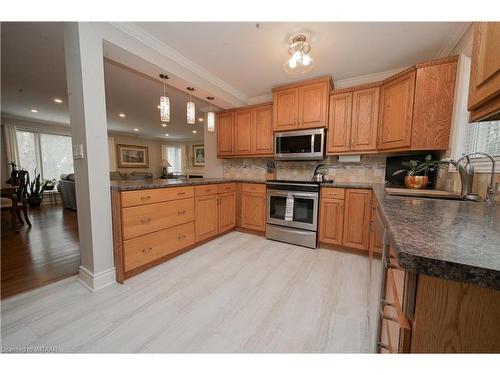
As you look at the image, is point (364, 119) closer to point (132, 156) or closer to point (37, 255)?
point (37, 255)

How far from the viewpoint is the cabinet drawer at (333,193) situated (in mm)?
2410

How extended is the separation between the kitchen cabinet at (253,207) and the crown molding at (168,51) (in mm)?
1573

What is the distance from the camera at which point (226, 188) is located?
2.99 m

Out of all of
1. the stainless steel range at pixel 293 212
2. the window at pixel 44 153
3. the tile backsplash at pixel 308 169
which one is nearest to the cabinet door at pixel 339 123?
the tile backsplash at pixel 308 169

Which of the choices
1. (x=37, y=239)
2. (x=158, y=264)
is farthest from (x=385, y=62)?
(x=37, y=239)

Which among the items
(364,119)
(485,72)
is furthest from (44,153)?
(485,72)

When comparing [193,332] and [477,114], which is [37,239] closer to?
[193,332]

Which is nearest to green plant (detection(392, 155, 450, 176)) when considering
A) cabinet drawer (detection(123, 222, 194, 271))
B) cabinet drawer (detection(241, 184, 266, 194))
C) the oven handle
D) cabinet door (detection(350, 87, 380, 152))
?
cabinet door (detection(350, 87, 380, 152))

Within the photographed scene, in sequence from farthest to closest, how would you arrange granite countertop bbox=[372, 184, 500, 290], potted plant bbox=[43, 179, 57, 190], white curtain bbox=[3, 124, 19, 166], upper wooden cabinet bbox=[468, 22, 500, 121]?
potted plant bbox=[43, 179, 57, 190], white curtain bbox=[3, 124, 19, 166], upper wooden cabinet bbox=[468, 22, 500, 121], granite countertop bbox=[372, 184, 500, 290]

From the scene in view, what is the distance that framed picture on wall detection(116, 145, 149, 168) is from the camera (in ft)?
23.6

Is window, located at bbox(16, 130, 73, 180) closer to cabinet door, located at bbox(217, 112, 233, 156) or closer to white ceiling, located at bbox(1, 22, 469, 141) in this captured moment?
white ceiling, located at bbox(1, 22, 469, 141)

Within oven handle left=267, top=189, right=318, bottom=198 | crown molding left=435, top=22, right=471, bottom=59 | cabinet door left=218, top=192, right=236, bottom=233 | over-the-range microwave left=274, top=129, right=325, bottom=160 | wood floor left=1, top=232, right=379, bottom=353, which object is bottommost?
wood floor left=1, top=232, right=379, bottom=353

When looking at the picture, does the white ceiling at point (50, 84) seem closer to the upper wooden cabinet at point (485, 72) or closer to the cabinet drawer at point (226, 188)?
the cabinet drawer at point (226, 188)

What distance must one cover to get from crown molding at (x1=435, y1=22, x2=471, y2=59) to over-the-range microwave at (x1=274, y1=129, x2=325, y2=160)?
1354mm
